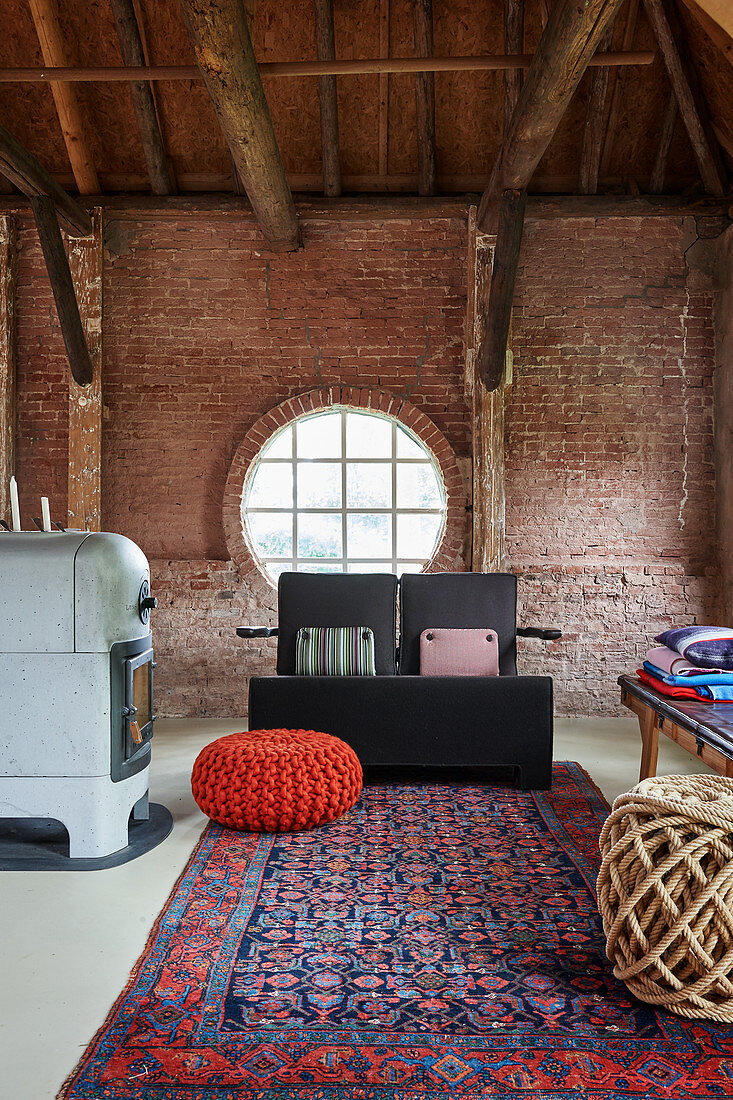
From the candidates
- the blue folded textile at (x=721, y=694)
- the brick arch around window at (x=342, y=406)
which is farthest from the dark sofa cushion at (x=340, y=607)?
the blue folded textile at (x=721, y=694)

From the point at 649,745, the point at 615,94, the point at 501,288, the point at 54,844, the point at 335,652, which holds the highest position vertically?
the point at 615,94

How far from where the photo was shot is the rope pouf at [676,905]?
2.05 meters

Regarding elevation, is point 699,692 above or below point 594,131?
below

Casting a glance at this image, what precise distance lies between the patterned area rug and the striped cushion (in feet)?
3.48

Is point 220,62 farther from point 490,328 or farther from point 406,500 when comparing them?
point 406,500

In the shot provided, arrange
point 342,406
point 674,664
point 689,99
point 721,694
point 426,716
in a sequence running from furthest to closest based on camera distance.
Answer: point 342,406 < point 689,99 < point 426,716 < point 674,664 < point 721,694

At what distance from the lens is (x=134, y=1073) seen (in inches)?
73.0

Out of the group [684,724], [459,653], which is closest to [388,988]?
[684,724]

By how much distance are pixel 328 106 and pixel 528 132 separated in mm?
1982

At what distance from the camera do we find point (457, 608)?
4605mm

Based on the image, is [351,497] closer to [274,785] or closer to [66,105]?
[274,785]

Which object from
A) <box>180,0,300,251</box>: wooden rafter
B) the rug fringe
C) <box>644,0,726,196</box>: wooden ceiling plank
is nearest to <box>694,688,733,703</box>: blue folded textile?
the rug fringe

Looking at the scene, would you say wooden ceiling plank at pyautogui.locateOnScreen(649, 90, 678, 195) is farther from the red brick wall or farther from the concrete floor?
the concrete floor

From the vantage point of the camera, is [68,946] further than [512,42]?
No
